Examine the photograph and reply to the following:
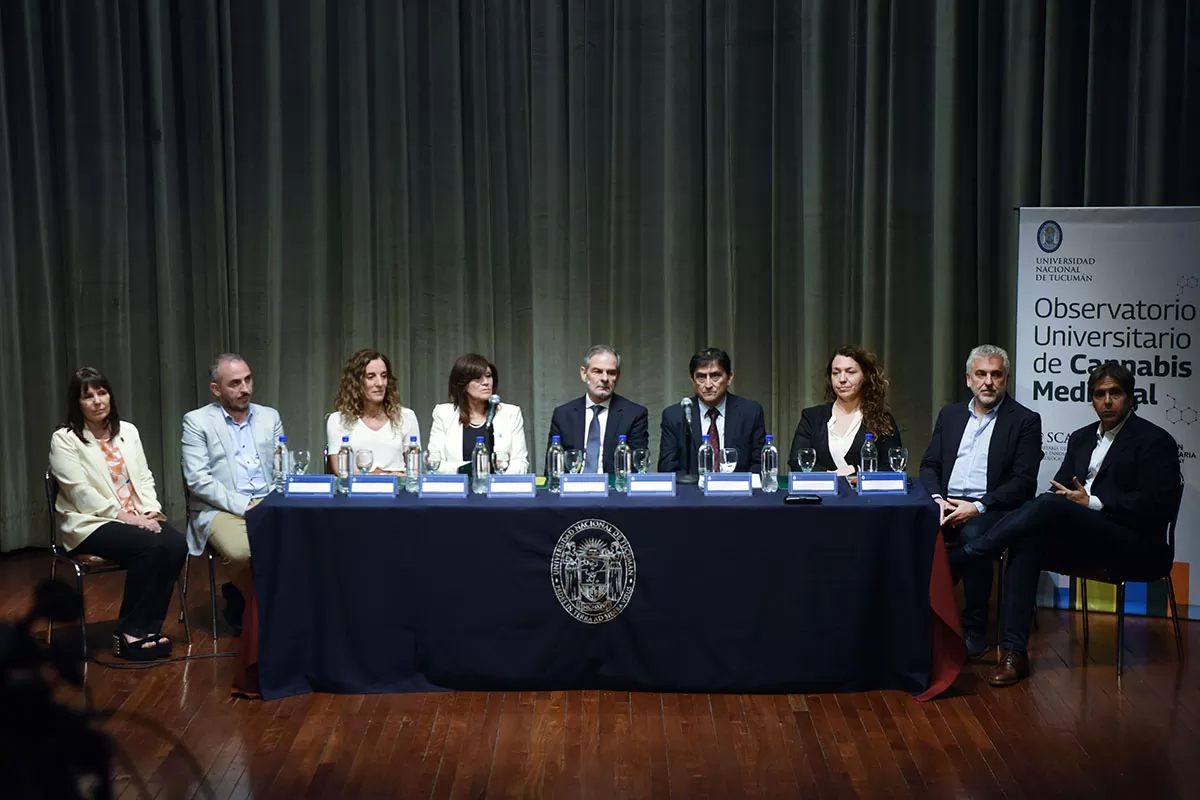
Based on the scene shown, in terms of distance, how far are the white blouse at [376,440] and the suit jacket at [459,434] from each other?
0.11 m

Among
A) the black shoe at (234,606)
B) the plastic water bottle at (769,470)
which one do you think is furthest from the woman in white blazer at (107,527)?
the plastic water bottle at (769,470)

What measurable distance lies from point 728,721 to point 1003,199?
3523mm

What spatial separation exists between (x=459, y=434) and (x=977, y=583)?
87.8 inches

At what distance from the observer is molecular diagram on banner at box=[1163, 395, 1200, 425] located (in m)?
4.94

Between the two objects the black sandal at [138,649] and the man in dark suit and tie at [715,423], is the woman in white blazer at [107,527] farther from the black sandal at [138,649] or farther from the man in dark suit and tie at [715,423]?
the man in dark suit and tie at [715,423]

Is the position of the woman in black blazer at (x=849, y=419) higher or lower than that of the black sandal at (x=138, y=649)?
higher

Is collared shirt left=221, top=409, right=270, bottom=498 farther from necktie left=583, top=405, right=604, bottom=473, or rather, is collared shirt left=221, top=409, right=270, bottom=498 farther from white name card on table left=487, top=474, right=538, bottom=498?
necktie left=583, top=405, right=604, bottom=473

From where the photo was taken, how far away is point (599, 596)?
3.94 m

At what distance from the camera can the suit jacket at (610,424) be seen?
499 cm

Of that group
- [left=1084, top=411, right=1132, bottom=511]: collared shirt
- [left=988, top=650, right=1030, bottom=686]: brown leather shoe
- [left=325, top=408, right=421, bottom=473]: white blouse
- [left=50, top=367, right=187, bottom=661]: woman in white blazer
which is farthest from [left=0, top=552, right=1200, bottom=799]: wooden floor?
[left=325, top=408, right=421, bottom=473]: white blouse

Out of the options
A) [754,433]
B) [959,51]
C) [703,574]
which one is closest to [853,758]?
[703,574]

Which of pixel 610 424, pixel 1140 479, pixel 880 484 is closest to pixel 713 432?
pixel 610 424

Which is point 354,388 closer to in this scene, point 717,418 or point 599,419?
point 599,419

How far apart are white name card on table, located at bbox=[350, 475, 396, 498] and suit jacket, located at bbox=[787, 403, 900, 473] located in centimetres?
163
